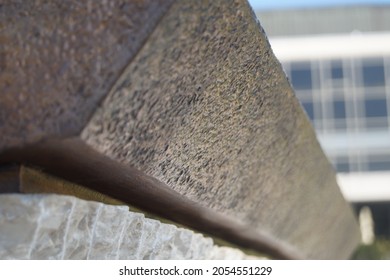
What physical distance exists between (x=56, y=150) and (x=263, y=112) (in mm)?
909

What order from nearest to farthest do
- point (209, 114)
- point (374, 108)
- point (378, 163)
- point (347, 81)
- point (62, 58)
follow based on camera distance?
point (62, 58)
point (209, 114)
point (378, 163)
point (374, 108)
point (347, 81)

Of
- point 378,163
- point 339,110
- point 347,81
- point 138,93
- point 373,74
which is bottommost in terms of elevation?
point 138,93

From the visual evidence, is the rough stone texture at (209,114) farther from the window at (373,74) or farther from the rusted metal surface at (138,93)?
the window at (373,74)

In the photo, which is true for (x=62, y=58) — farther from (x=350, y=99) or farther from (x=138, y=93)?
(x=350, y=99)

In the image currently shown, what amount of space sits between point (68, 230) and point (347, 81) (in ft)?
87.4

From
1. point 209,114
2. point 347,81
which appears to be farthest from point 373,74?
point 209,114

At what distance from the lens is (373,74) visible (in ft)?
90.0

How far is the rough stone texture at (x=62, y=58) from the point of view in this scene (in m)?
1.29

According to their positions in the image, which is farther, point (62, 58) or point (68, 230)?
point (68, 230)

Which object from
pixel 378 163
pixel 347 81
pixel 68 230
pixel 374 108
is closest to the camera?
pixel 68 230

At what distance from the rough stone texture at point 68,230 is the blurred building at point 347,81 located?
24.7m

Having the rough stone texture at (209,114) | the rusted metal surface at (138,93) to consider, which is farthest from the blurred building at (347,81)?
the rusted metal surface at (138,93)

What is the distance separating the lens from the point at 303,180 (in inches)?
137
